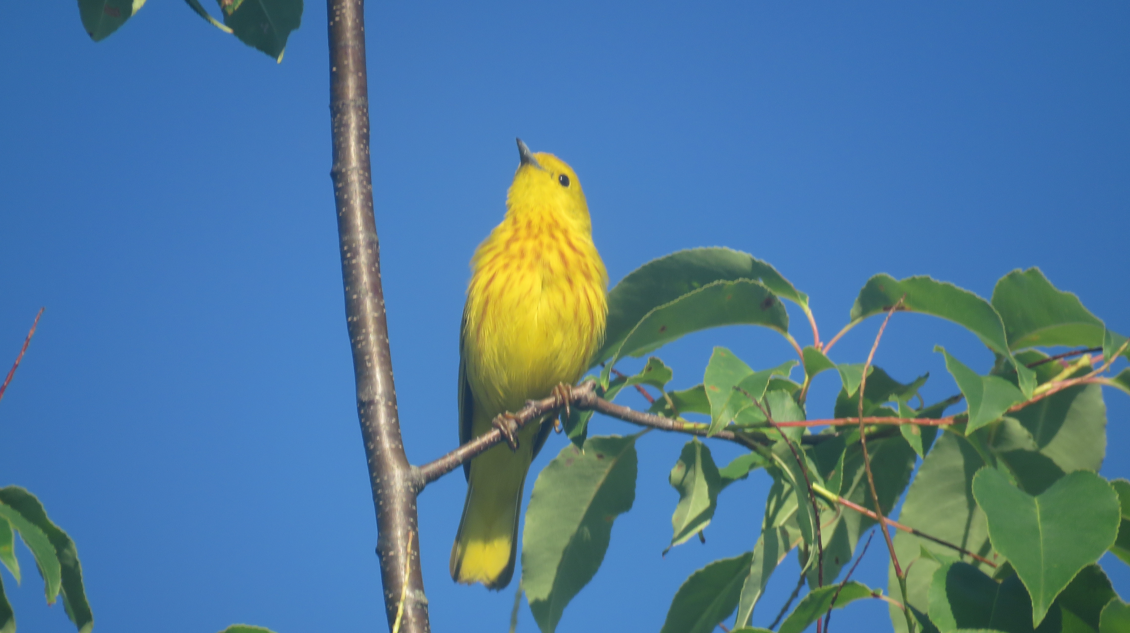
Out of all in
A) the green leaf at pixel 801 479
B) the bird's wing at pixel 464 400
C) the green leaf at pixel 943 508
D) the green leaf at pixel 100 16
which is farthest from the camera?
the bird's wing at pixel 464 400

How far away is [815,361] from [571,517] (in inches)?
30.0

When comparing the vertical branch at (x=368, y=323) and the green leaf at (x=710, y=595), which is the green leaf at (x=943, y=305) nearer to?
the green leaf at (x=710, y=595)

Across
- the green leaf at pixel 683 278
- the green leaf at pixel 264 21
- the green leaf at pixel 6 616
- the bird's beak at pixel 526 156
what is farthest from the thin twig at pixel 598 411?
the bird's beak at pixel 526 156

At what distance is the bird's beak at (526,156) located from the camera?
14.5 ft

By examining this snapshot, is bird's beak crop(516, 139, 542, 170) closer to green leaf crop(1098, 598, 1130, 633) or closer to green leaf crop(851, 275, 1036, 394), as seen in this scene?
green leaf crop(851, 275, 1036, 394)

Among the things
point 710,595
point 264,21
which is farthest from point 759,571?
point 264,21

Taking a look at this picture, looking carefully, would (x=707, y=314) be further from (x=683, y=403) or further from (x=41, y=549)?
(x=41, y=549)

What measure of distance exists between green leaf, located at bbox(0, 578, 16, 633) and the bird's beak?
127 inches

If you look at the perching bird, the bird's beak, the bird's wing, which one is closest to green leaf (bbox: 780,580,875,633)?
the perching bird

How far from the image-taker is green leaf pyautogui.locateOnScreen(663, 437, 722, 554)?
1846mm

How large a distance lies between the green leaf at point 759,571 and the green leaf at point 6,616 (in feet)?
5.08

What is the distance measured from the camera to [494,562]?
3740 millimetres

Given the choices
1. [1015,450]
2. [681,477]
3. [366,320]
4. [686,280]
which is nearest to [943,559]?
[1015,450]

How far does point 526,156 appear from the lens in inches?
175
